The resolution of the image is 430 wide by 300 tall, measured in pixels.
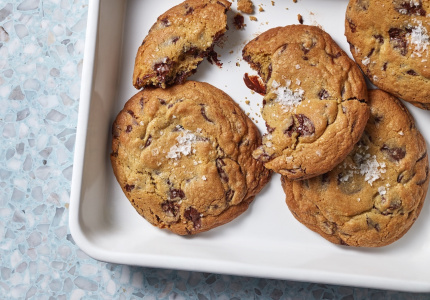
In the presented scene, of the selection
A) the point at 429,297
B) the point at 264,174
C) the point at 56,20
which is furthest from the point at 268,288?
the point at 56,20

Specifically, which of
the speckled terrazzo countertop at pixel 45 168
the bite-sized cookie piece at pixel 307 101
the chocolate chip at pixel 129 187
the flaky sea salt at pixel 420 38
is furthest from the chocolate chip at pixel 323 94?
the speckled terrazzo countertop at pixel 45 168

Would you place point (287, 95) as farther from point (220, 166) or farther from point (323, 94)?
point (220, 166)

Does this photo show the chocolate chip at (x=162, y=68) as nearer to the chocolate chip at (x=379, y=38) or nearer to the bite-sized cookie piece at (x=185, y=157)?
the bite-sized cookie piece at (x=185, y=157)

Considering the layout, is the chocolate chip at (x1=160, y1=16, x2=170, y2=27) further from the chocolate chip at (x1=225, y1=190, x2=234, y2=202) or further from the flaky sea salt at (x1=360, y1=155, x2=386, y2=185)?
the flaky sea salt at (x1=360, y1=155, x2=386, y2=185)

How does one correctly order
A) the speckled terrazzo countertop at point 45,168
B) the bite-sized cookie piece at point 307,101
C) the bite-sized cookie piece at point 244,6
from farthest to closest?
the speckled terrazzo countertop at point 45,168
the bite-sized cookie piece at point 244,6
the bite-sized cookie piece at point 307,101

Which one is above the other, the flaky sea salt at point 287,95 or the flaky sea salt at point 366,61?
the flaky sea salt at point 366,61

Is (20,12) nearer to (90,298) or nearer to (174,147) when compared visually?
(174,147)
